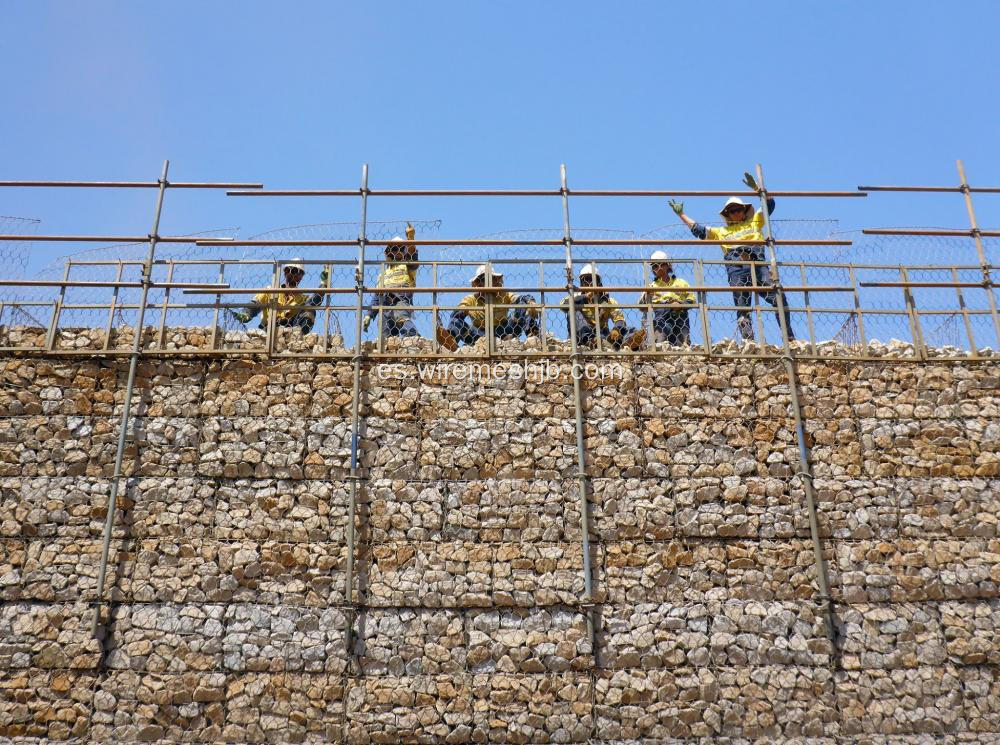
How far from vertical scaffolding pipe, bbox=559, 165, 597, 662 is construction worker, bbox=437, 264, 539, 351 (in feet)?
1.67

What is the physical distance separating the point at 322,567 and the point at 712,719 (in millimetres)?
4343

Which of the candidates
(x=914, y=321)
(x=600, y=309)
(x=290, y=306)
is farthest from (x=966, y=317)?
(x=290, y=306)

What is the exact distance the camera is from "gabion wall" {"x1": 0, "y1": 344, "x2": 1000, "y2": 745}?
29.0ft

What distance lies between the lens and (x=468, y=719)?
8.76 meters

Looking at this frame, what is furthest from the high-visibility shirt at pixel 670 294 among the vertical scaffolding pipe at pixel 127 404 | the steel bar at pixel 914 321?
the vertical scaffolding pipe at pixel 127 404

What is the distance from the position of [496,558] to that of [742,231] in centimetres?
541

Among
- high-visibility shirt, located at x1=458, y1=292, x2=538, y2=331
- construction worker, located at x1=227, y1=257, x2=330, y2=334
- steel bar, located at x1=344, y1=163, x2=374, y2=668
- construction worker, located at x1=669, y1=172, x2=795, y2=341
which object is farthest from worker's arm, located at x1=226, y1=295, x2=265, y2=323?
construction worker, located at x1=669, y1=172, x2=795, y2=341

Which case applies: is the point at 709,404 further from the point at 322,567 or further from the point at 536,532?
the point at 322,567

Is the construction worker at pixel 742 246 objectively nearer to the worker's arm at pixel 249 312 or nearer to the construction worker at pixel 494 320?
the construction worker at pixel 494 320

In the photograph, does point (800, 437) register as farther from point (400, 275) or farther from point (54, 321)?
point (54, 321)

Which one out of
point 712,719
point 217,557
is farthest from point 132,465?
point 712,719

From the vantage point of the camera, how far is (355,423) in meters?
9.74

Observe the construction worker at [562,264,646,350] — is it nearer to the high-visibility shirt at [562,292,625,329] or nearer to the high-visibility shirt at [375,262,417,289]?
the high-visibility shirt at [562,292,625,329]

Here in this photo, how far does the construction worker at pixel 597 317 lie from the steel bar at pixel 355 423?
8.13 ft
